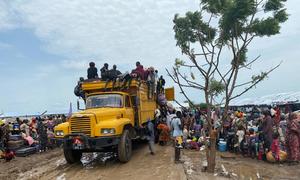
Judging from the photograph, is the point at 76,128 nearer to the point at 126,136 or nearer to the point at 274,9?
the point at 126,136

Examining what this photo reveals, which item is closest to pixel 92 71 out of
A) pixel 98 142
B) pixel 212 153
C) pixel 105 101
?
pixel 105 101

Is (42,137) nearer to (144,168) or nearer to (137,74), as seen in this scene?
(137,74)

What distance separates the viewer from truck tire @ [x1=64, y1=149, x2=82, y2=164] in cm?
1352

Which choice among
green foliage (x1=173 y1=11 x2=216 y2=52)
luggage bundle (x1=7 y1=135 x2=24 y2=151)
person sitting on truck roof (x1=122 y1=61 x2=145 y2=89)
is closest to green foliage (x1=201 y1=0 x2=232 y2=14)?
green foliage (x1=173 y1=11 x2=216 y2=52)

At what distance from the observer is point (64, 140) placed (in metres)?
12.6

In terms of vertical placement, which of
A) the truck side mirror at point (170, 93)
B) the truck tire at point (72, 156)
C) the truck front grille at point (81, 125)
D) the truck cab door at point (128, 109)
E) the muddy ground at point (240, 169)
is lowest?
the muddy ground at point (240, 169)

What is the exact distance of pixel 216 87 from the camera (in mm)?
11508

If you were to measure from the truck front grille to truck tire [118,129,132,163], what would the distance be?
1113 mm

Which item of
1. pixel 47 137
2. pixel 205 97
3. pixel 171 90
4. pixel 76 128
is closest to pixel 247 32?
pixel 205 97

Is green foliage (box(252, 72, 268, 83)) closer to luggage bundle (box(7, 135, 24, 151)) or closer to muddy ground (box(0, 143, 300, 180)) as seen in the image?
muddy ground (box(0, 143, 300, 180))

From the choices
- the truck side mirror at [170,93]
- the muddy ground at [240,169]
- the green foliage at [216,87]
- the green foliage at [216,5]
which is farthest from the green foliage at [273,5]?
the truck side mirror at [170,93]

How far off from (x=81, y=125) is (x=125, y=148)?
1.63 meters

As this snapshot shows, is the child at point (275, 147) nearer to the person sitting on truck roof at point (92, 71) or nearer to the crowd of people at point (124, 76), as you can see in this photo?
the crowd of people at point (124, 76)

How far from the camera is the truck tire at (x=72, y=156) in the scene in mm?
13518
